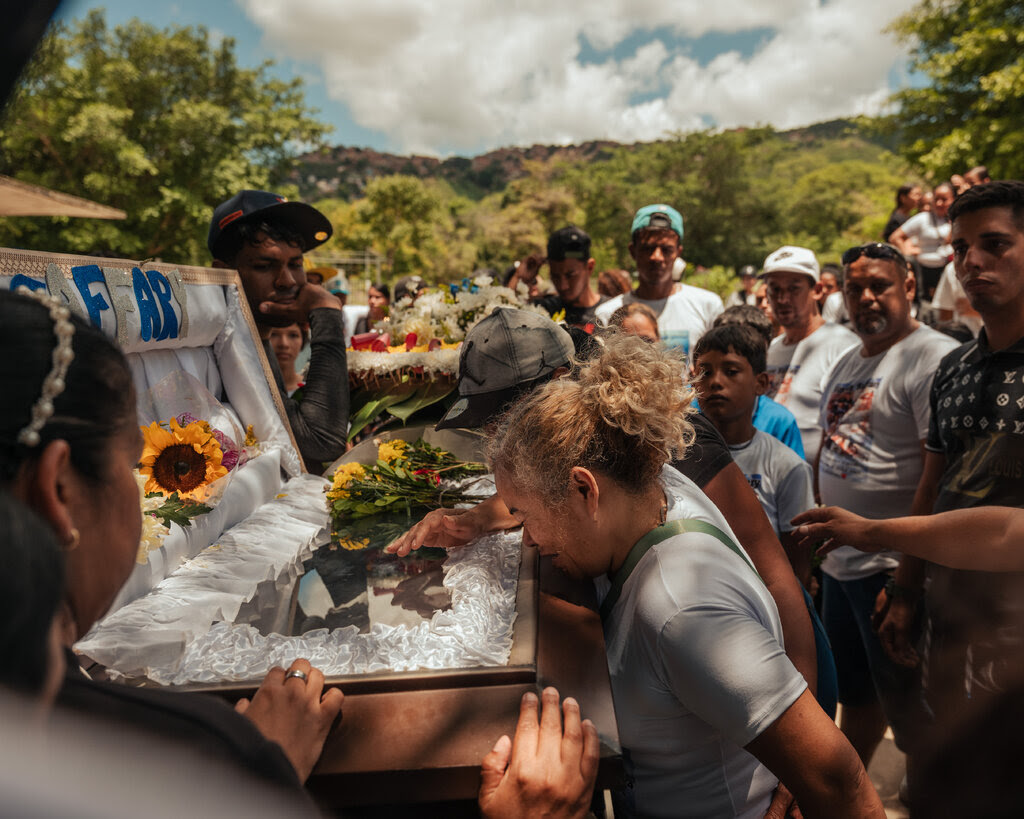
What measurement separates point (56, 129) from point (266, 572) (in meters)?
25.8

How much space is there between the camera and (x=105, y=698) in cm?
64

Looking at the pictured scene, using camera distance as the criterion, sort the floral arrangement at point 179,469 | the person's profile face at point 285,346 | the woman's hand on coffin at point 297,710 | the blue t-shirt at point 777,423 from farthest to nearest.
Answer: the person's profile face at point 285,346
the blue t-shirt at point 777,423
the floral arrangement at point 179,469
the woman's hand on coffin at point 297,710

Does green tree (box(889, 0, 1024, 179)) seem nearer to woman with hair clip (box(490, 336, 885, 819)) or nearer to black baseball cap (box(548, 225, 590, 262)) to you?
black baseball cap (box(548, 225, 590, 262))

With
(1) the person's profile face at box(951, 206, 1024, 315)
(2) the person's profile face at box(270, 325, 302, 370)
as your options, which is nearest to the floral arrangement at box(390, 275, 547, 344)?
(2) the person's profile face at box(270, 325, 302, 370)

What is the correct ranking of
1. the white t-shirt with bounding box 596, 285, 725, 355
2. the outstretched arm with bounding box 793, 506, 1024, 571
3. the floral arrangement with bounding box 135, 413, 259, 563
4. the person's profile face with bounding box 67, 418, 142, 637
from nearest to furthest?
1. the person's profile face with bounding box 67, 418, 142, 637
2. the floral arrangement with bounding box 135, 413, 259, 563
3. the outstretched arm with bounding box 793, 506, 1024, 571
4. the white t-shirt with bounding box 596, 285, 725, 355

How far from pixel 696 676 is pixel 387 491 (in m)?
1.08

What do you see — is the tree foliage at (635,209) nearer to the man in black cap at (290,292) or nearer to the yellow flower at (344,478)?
the man in black cap at (290,292)

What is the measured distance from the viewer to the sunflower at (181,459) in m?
1.50

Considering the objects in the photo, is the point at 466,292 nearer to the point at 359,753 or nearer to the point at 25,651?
the point at 359,753

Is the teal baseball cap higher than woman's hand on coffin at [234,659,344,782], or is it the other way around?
the teal baseball cap

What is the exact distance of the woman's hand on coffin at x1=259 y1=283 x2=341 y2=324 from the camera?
7.72 ft

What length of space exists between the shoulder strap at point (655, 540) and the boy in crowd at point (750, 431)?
121 centimetres

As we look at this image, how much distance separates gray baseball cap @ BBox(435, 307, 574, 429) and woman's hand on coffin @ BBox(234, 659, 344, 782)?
2.88ft

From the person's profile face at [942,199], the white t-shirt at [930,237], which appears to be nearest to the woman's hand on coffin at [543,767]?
the person's profile face at [942,199]
